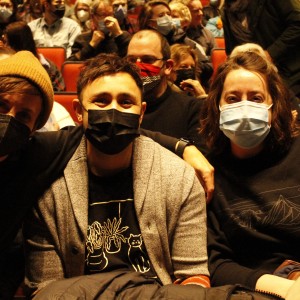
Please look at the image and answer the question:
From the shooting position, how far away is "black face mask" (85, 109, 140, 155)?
1550 mm

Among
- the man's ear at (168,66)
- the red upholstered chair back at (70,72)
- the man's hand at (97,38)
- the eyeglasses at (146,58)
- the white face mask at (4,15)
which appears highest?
the eyeglasses at (146,58)

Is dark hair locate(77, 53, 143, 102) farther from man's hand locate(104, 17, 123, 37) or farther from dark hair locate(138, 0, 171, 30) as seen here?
man's hand locate(104, 17, 123, 37)

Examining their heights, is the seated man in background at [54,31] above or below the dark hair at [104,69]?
below

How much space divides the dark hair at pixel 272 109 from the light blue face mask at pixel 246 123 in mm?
45

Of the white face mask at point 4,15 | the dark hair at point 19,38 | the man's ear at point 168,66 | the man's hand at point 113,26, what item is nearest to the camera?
the man's ear at point 168,66

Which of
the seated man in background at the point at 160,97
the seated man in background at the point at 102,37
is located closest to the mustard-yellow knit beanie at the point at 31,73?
the seated man in background at the point at 160,97

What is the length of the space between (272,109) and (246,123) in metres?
Answer: 0.14

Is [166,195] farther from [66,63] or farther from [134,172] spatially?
[66,63]

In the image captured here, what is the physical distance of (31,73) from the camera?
1559mm

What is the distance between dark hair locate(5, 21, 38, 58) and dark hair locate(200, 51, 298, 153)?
5.30 feet

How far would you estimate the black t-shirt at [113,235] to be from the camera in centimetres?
156

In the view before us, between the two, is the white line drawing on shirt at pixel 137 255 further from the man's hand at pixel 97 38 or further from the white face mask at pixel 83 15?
the white face mask at pixel 83 15

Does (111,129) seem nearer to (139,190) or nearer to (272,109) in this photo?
(139,190)

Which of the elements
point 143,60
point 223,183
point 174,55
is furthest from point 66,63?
point 223,183
